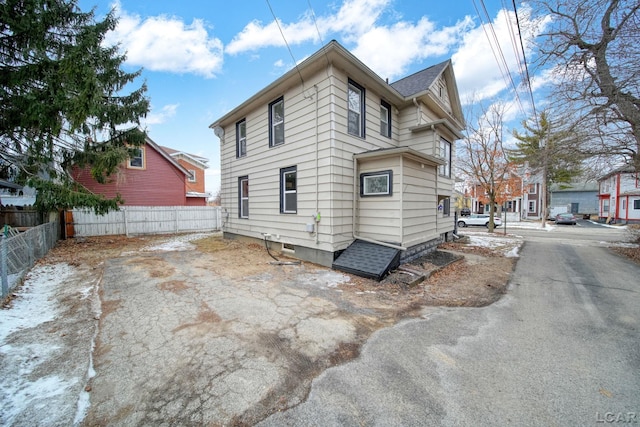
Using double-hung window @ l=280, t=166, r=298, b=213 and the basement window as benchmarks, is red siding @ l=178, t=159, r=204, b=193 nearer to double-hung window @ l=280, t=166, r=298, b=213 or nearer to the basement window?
double-hung window @ l=280, t=166, r=298, b=213

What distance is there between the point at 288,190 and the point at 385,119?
4101 millimetres

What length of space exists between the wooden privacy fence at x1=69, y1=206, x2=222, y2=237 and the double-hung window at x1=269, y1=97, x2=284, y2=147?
834 centimetres

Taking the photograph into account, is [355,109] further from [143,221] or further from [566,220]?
[566,220]

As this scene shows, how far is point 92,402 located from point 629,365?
5.25m

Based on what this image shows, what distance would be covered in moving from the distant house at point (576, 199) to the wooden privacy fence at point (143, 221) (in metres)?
44.6

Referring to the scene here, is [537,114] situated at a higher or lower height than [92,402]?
higher

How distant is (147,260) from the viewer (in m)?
7.36

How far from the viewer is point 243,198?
1016 cm

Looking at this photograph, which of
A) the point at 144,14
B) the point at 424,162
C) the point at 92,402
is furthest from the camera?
the point at 144,14

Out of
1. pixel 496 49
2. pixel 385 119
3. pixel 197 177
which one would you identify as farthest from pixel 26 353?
pixel 197 177

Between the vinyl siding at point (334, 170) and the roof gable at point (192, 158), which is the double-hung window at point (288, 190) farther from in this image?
the roof gable at point (192, 158)

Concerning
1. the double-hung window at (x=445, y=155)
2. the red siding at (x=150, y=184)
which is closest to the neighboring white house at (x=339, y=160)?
the double-hung window at (x=445, y=155)

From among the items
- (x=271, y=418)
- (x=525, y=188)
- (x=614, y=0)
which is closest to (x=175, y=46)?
(x=271, y=418)

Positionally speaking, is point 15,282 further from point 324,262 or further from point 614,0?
point 614,0
